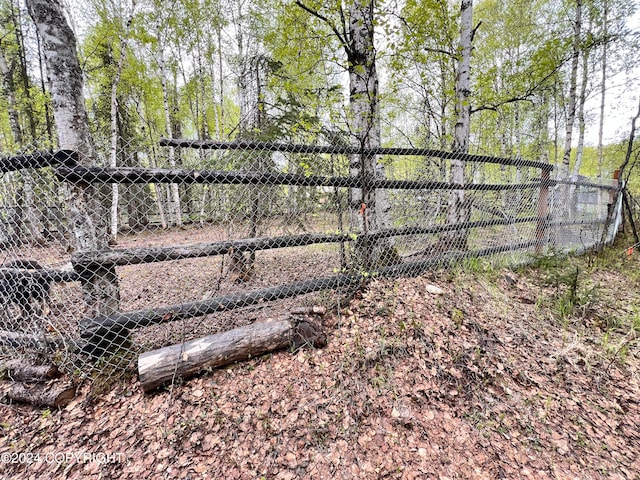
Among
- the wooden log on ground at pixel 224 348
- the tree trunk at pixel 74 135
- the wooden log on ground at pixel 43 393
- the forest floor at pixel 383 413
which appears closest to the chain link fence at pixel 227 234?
the tree trunk at pixel 74 135

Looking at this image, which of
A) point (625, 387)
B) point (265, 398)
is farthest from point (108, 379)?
point (625, 387)

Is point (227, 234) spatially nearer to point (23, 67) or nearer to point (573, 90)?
point (573, 90)

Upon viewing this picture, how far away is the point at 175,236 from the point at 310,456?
14.9ft

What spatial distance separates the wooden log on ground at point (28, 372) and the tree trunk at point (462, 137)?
445 cm

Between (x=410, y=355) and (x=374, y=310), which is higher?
(x=374, y=310)

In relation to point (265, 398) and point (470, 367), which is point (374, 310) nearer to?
point (470, 367)

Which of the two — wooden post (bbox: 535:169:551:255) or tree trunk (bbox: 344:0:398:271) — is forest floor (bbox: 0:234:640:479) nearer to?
tree trunk (bbox: 344:0:398:271)

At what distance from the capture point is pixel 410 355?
7.33 feet

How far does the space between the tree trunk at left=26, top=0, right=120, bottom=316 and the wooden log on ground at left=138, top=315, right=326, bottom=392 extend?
2.15 feet

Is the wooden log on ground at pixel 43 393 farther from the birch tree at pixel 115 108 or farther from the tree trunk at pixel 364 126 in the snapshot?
the birch tree at pixel 115 108

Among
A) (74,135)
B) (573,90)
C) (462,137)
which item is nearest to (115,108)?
(74,135)

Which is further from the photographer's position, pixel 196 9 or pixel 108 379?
pixel 196 9

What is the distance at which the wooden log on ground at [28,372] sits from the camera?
1930mm

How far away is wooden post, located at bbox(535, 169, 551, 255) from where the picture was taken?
425cm
